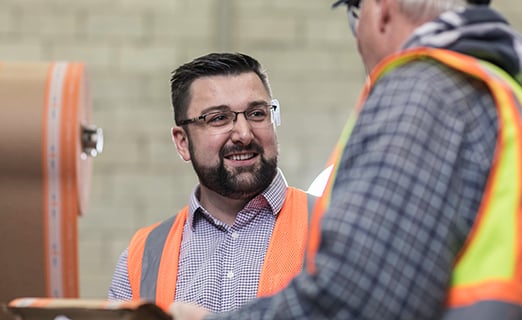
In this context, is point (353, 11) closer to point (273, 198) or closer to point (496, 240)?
point (496, 240)

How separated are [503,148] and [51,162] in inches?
44.7

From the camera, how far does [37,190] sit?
1908 mm

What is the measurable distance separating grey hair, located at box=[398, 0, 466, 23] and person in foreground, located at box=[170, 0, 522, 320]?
73 millimetres

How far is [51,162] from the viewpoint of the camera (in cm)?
191

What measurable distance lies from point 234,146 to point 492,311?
4.00ft

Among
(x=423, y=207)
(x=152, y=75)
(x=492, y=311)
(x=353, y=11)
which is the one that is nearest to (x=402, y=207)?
(x=423, y=207)

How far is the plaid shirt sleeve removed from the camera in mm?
961

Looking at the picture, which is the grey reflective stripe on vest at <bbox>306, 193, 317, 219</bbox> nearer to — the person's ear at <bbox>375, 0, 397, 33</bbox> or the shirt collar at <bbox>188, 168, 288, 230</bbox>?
the shirt collar at <bbox>188, 168, 288, 230</bbox>

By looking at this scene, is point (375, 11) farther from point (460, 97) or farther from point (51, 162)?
point (51, 162)

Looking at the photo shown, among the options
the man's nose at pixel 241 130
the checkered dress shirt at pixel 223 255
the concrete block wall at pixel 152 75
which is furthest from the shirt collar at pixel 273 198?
the concrete block wall at pixel 152 75

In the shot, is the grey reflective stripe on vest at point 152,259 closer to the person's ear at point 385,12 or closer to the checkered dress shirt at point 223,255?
the checkered dress shirt at point 223,255

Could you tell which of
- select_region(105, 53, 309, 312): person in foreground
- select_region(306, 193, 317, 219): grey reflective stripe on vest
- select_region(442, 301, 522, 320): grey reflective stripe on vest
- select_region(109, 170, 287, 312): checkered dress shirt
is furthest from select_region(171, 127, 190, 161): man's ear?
select_region(442, 301, 522, 320): grey reflective stripe on vest

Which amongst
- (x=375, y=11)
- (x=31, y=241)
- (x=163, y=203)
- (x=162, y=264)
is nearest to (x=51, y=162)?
(x=31, y=241)

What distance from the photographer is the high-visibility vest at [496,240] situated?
0.96 meters
